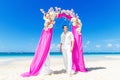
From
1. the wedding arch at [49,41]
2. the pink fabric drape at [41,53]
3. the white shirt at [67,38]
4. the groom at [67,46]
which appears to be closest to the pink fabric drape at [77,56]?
the wedding arch at [49,41]

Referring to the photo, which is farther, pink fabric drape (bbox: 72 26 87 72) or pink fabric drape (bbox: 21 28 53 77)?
pink fabric drape (bbox: 72 26 87 72)

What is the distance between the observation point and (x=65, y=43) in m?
10.7

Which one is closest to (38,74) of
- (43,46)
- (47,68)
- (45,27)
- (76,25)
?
(47,68)

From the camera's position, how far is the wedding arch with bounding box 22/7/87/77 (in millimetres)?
10859

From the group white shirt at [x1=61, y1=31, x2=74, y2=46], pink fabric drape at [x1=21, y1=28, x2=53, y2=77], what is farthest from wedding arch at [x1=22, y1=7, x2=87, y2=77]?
white shirt at [x1=61, y1=31, x2=74, y2=46]

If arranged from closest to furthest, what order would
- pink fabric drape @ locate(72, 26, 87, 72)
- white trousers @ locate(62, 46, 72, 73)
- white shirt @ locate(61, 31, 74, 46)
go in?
white trousers @ locate(62, 46, 72, 73) < white shirt @ locate(61, 31, 74, 46) < pink fabric drape @ locate(72, 26, 87, 72)

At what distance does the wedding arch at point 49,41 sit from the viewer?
10.9 metres

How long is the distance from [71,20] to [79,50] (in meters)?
1.34

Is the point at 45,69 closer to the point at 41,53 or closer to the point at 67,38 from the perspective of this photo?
the point at 41,53

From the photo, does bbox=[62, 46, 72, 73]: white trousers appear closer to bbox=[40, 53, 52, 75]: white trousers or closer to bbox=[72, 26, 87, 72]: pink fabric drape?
bbox=[40, 53, 52, 75]: white trousers

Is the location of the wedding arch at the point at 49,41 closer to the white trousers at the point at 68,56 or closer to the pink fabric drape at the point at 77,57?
the pink fabric drape at the point at 77,57

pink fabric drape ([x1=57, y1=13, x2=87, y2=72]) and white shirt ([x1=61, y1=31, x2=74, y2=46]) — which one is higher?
white shirt ([x1=61, y1=31, x2=74, y2=46])

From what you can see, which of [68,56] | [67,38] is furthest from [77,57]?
[67,38]

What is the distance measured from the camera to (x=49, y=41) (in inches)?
432
